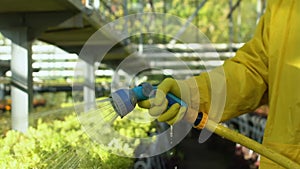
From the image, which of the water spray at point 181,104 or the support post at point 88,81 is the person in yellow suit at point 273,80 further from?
the support post at point 88,81

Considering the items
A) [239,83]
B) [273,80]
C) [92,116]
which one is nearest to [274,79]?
[273,80]

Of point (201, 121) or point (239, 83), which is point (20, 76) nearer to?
point (239, 83)

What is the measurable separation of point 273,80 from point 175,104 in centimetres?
63

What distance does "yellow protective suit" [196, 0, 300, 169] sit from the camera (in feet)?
7.81

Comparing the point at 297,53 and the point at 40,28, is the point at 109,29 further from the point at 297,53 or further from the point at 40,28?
the point at 297,53

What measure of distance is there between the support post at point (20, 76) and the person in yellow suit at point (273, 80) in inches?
116

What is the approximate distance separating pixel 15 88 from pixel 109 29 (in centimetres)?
105

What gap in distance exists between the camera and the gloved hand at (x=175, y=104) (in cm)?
Result: 195

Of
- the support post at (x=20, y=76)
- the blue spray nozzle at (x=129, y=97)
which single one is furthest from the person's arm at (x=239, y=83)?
the support post at (x=20, y=76)

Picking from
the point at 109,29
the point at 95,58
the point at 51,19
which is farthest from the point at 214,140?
the point at 51,19

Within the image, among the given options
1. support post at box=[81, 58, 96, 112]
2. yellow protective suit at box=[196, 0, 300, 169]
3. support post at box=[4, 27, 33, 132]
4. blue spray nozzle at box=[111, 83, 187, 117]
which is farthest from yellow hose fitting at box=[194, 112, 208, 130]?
support post at box=[81, 58, 96, 112]

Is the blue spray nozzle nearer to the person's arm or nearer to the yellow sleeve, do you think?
the person's arm

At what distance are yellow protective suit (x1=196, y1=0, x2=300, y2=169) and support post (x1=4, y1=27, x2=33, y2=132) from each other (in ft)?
9.73

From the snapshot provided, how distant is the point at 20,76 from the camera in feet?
17.8
